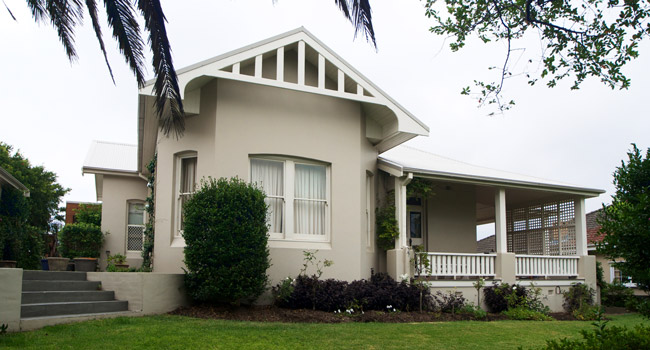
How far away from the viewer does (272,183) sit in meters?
11.8

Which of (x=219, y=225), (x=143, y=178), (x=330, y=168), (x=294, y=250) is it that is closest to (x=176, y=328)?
(x=219, y=225)

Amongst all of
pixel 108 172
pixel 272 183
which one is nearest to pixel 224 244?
pixel 272 183

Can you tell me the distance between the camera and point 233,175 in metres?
11.3

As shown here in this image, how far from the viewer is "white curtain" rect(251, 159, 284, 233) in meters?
11.7

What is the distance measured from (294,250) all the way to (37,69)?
5963 millimetres

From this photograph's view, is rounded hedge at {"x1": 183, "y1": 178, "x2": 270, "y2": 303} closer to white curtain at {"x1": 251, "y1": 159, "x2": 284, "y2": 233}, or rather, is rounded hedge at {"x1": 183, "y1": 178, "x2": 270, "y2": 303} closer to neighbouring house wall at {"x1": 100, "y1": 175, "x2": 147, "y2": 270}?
white curtain at {"x1": 251, "y1": 159, "x2": 284, "y2": 233}

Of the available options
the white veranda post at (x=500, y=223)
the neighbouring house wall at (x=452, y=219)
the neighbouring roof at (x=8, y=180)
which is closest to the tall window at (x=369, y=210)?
the neighbouring house wall at (x=452, y=219)

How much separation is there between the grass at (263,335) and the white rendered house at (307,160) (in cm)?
271

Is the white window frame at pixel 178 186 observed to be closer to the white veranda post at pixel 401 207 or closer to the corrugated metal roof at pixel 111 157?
the white veranda post at pixel 401 207

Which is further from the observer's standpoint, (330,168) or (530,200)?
(530,200)

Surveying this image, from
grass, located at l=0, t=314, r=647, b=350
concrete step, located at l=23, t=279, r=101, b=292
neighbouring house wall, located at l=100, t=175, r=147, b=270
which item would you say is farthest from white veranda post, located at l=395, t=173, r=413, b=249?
neighbouring house wall, located at l=100, t=175, r=147, b=270

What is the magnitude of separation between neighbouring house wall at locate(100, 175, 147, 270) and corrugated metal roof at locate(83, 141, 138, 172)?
0.48 metres

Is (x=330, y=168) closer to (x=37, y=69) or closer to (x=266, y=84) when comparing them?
(x=266, y=84)

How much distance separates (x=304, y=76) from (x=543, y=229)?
9509 mm
